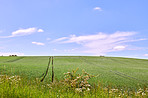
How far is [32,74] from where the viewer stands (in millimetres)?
7168

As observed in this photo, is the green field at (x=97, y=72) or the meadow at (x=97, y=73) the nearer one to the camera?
the meadow at (x=97, y=73)

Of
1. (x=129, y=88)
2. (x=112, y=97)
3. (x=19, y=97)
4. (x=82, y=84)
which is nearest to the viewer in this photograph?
(x=19, y=97)

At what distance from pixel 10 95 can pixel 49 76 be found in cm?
273

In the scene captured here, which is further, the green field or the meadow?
the green field

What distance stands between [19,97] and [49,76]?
274 centimetres

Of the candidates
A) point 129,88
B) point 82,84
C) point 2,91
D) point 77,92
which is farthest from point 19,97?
point 129,88

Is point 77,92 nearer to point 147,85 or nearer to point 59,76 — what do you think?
point 59,76

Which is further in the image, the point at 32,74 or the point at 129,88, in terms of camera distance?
the point at 32,74

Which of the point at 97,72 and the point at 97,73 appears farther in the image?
the point at 97,72

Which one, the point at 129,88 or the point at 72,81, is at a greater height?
the point at 72,81

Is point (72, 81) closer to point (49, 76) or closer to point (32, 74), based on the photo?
point (49, 76)

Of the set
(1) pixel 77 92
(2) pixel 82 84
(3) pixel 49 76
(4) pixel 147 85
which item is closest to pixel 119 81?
(4) pixel 147 85

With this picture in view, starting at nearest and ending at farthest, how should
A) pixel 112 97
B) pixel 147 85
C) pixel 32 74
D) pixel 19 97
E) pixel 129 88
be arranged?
1. pixel 19 97
2. pixel 112 97
3. pixel 129 88
4. pixel 147 85
5. pixel 32 74

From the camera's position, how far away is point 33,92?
4.38 meters
